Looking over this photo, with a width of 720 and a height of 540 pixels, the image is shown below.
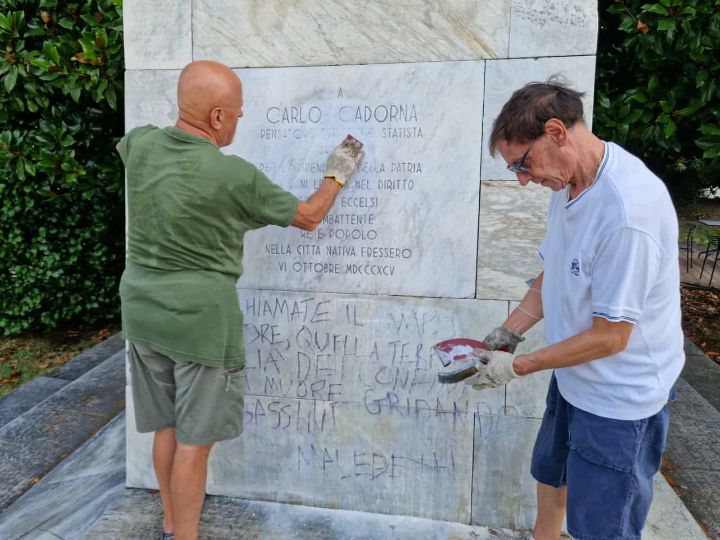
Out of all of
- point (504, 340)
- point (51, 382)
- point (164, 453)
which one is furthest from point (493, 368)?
point (51, 382)

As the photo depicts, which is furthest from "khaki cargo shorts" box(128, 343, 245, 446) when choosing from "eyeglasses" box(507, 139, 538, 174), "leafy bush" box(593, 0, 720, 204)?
"leafy bush" box(593, 0, 720, 204)

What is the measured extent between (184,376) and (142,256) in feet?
1.75

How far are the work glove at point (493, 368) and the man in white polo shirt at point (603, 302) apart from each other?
8 cm

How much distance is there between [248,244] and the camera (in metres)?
3.01

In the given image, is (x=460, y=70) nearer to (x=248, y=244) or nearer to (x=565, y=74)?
(x=565, y=74)

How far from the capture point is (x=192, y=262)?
227cm

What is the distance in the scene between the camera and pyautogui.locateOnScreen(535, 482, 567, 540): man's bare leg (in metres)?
2.28

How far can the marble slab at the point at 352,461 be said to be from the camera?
2.91 metres

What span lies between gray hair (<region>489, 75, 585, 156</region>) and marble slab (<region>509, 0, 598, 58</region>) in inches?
36.0

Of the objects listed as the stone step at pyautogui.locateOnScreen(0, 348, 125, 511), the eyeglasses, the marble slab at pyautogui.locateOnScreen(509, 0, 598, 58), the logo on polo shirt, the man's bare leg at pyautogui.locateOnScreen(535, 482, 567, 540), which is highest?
the marble slab at pyautogui.locateOnScreen(509, 0, 598, 58)

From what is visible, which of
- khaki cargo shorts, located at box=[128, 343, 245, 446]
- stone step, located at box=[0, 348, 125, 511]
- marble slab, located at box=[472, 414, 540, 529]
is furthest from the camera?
stone step, located at box=[0, 348, 125, 511]

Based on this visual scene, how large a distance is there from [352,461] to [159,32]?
2.50 metres

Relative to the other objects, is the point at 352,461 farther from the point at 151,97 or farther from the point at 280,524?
the point at 151,97

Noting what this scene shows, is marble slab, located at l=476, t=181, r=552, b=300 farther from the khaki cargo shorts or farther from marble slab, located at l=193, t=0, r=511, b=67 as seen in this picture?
the khaki cargo shorts
